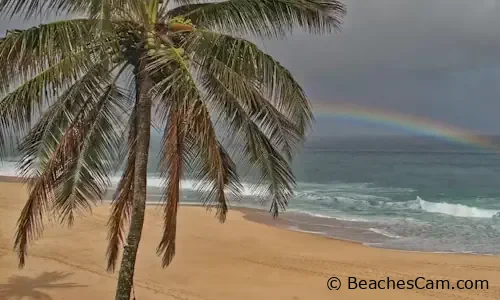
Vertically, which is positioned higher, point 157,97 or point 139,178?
point 157,97

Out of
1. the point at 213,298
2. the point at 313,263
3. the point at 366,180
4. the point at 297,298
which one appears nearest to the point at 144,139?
the point at 213,298

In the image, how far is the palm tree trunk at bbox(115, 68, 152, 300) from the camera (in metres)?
5.29

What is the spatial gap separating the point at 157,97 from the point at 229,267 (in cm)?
744

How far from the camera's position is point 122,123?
6203mm

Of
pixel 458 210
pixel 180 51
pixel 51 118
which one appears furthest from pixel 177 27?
pixel 458 210

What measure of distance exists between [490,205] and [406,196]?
5018mm

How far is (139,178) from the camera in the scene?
536cm

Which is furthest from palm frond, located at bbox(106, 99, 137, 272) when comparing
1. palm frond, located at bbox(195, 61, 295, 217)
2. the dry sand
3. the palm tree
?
the dry sand

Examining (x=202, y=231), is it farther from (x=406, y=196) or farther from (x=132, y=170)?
(x=406, y=196)

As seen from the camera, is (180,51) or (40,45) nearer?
(40,45)

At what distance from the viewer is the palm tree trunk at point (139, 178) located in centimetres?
529

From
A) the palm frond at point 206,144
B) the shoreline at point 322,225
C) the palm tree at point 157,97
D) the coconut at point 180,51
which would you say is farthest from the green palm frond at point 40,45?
the shoreline at point 322,225

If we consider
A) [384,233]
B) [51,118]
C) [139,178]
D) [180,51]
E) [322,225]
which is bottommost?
[384,233]

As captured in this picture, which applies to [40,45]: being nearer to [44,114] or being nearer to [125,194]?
[44,114]
